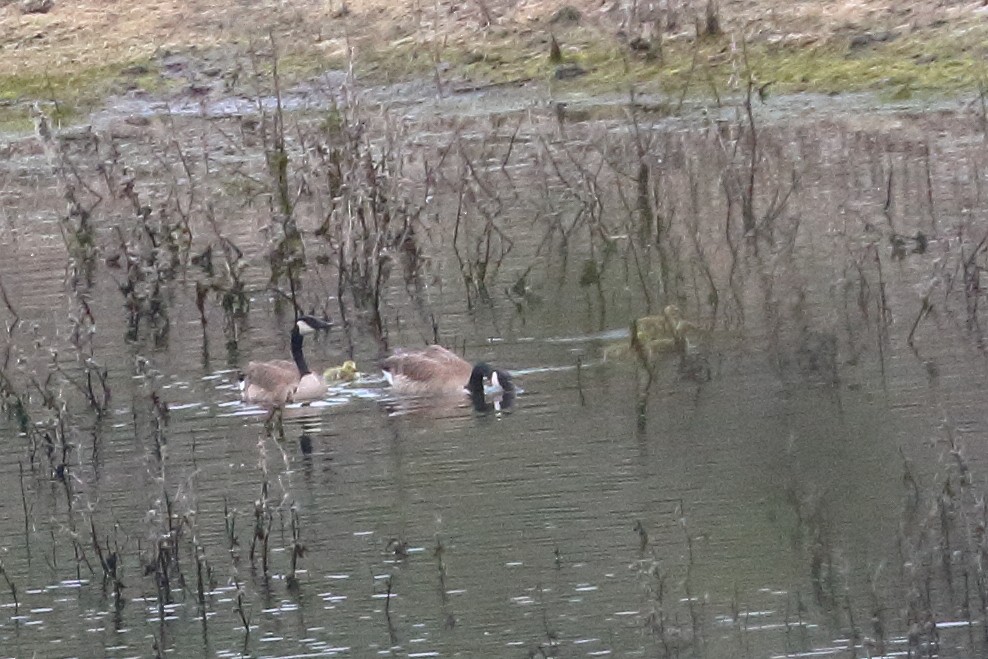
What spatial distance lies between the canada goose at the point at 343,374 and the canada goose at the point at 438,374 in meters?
0.17

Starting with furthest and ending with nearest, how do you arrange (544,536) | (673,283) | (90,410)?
(673,283)
(90,410)
(544,536)

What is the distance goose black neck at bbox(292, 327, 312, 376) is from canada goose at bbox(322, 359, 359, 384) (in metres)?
0.11

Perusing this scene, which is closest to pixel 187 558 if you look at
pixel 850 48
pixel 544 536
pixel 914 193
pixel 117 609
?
pixel 117 609

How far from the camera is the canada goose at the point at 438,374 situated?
10.8 metres

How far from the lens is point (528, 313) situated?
1266 centimetres

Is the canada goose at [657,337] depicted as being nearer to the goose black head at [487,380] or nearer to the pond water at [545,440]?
the pond water at [545,440]

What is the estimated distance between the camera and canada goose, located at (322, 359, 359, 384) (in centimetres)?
1142

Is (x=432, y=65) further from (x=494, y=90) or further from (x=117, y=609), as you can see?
(x=117, y=609)

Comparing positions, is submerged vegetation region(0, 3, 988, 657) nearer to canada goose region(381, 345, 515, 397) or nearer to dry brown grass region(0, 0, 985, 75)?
canada goose region(381, 345, 515, 397)

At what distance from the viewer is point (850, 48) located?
2161 cm

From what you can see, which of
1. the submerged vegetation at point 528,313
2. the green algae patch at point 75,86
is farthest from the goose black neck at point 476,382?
the green algae patch at point 75,86

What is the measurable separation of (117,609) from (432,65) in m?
16.1

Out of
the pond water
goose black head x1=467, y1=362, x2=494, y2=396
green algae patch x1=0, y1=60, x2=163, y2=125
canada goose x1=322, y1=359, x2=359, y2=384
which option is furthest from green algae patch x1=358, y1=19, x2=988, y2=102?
goose black head x1=467, y1=362, x2=494, y2=396

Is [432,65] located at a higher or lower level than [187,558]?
higher
